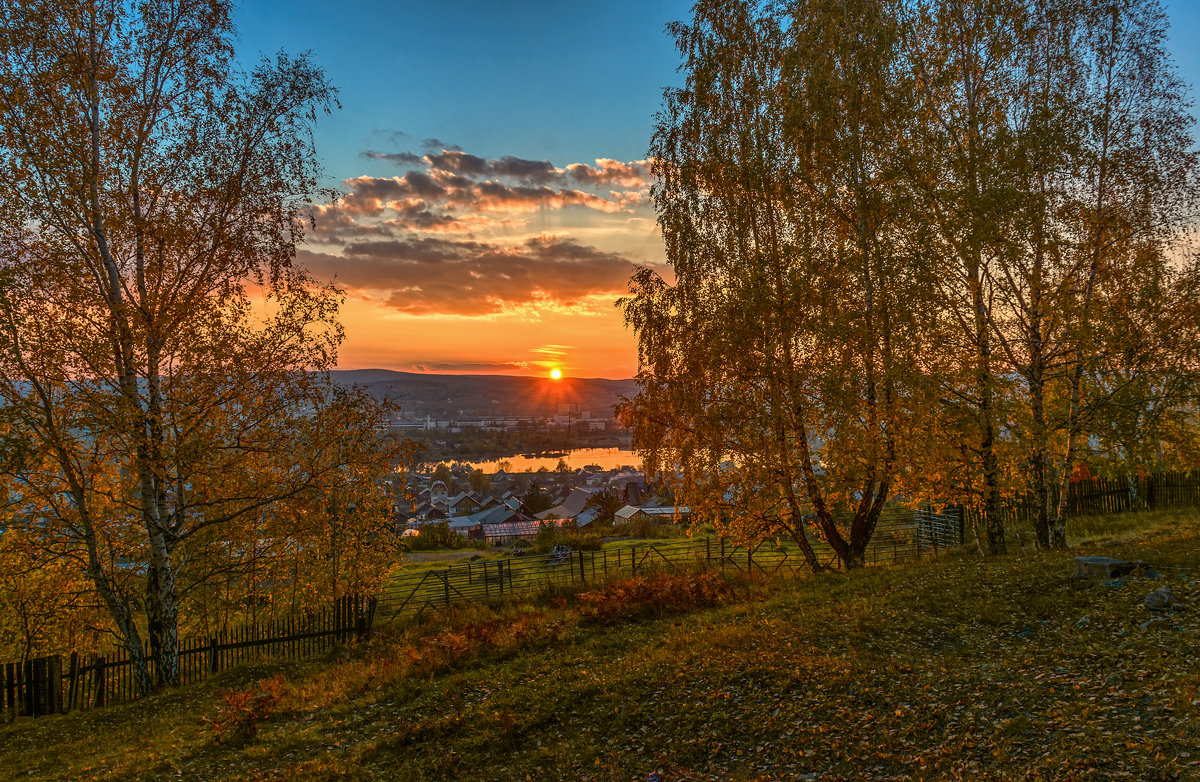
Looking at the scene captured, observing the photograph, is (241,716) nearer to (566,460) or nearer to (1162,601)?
(1162,601)

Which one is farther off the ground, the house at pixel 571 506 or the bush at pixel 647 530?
the bush at pixel 647 530

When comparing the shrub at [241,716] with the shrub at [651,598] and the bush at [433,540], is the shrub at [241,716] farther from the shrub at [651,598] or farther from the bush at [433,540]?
the bush at [433,540]

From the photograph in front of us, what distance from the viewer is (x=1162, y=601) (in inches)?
326

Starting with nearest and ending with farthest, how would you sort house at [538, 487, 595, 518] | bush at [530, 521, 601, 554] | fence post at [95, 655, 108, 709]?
fence post at [95, 655, 108, 709]
bush at [530, 521, 601, 554]
house at [538, 487, 595, 518]

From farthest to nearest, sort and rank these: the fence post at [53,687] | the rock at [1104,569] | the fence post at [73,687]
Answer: the fence post at [73,687]
the fence post at [53,687]
the rock at [1104,569]

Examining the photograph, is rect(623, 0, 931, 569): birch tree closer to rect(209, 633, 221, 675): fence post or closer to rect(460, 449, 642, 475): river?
rect(209, 633, 221, 675): fence post

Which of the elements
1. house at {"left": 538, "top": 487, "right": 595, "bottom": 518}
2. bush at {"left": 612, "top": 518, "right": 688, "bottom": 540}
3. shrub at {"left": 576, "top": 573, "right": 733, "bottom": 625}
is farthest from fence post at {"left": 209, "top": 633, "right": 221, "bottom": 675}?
house at {"left": 538, "top": 487, "right": 595, "bottom": 518}

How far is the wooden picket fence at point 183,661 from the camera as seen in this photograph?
12.1m

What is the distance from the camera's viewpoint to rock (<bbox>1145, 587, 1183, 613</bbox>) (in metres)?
8.13

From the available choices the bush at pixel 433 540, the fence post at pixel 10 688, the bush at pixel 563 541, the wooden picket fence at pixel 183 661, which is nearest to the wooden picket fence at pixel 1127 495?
the bush at pixel 563 541

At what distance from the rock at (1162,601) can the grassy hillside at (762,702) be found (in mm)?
211

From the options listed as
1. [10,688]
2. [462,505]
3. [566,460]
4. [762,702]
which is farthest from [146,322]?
[566,460]

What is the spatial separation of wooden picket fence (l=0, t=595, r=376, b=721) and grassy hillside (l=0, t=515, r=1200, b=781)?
1.10m

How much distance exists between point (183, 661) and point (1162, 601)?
19697 millimetres
